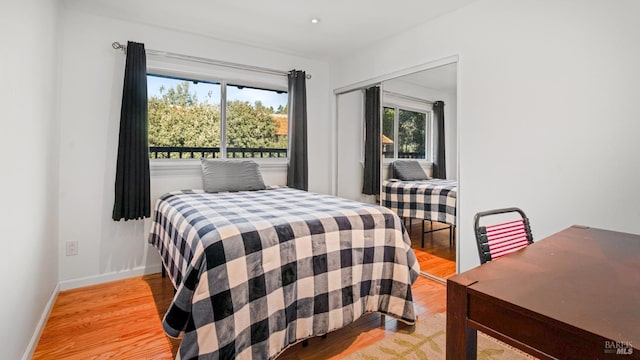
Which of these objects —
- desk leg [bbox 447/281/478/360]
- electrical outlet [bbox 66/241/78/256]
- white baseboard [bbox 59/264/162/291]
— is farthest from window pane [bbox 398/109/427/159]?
electrical outlet [bbox 66/241/78/256]

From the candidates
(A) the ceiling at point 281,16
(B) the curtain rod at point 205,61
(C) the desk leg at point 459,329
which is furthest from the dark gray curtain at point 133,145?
(C) the desk leg at point 459,329

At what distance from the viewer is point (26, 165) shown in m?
1.65

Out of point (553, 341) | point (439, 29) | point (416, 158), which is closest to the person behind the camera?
point (553, 341)

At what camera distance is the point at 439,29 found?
275 centimetres

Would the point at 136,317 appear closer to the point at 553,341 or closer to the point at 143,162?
the point at 143,162

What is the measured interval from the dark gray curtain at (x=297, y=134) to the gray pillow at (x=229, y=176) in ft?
1.78

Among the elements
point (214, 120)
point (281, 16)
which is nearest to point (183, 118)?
point (214, 120)

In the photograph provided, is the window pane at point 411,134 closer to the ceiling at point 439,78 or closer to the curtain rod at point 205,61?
the ceiling at point 439,78

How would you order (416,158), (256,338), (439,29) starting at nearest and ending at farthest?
(256,338), (439,29), (416,158)

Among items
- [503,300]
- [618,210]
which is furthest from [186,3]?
[618,210]

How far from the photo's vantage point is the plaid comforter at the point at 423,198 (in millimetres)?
2768

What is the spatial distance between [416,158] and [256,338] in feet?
7.35

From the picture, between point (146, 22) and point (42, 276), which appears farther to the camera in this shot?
point (146, 22)

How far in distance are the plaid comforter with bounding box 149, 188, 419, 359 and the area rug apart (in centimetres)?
12
